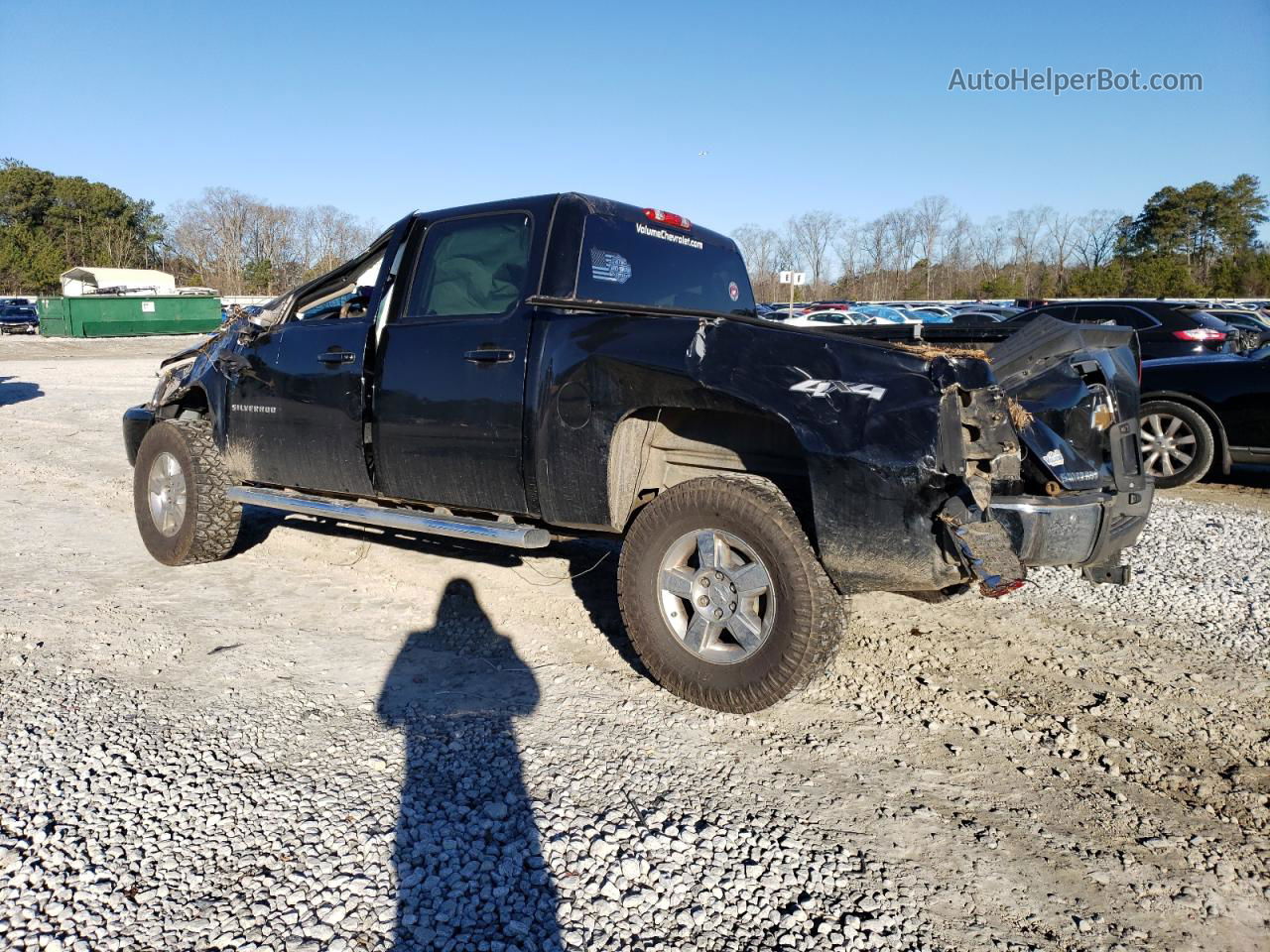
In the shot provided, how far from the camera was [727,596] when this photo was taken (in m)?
3.62

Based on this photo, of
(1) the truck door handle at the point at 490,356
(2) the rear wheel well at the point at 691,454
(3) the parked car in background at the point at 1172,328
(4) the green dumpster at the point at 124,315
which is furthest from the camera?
(4) the green dumpster at the point at 124,315

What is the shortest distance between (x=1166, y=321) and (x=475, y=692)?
42.4ft

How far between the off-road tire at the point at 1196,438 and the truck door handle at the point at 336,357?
283 inches

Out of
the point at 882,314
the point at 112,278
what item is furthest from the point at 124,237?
the point at 882,314

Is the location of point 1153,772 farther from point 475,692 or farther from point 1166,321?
point 1166,321

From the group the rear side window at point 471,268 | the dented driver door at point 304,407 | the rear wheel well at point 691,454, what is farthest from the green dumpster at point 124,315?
the rear wheel well at point 691,454

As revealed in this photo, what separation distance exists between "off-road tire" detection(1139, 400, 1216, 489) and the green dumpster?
1662 inches

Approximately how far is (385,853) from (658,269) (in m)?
3.11

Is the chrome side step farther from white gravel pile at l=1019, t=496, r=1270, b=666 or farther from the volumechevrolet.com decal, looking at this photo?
white gravel pile at l=1019, t=496, r=1270, b=666

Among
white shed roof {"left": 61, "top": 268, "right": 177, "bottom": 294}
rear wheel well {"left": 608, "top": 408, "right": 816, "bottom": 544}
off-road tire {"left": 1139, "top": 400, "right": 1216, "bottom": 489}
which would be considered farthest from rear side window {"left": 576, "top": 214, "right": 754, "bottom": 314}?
white shed roof {"left": 61, "top": 268, "right": 177, "bottom": 294}

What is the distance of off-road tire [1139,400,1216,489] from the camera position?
8352 millimetres

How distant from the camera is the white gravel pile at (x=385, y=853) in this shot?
2389 mm

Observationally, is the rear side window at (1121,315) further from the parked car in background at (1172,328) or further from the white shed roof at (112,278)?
the white shed roof at (112,278)

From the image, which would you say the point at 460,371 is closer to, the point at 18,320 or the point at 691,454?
the point at 691,454
